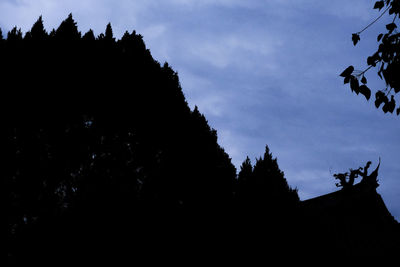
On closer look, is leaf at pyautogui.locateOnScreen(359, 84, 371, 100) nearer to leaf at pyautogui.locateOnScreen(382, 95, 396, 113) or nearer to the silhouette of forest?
leaf at pyautogui.locateOnScreen(382, 95, 396, 113)

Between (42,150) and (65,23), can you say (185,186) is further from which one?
(65,23)

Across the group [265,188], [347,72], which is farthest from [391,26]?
[265,188]

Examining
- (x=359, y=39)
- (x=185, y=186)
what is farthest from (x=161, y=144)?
(x=359, y=39)

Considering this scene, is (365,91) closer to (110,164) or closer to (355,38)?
(355,38)

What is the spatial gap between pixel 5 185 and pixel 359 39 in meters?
8.61

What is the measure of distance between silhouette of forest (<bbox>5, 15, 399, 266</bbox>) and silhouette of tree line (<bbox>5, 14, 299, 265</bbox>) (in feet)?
0.11

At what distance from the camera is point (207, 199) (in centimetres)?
1001

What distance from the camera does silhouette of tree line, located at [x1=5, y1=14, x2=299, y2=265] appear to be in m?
8.04

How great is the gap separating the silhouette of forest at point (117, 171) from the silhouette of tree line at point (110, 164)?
3 cm

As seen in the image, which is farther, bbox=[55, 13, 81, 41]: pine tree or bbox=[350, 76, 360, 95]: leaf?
bbox=[55, 13, 81, 41]: pine tree

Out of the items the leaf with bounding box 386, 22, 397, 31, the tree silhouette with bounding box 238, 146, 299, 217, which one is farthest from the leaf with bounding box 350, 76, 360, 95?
the tree silhouette with bounding box 238, 146, 299, 217

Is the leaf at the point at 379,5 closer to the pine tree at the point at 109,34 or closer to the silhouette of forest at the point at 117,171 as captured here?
the silhouette of forest at the point at 117,171

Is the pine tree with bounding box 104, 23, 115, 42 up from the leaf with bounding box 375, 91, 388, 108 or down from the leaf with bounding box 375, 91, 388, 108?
up

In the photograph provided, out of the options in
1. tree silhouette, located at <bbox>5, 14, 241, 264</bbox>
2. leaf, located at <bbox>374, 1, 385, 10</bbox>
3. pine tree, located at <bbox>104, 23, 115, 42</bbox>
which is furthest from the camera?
pine tree, located at <bbox>104, 23, 115, 42</bbox>
